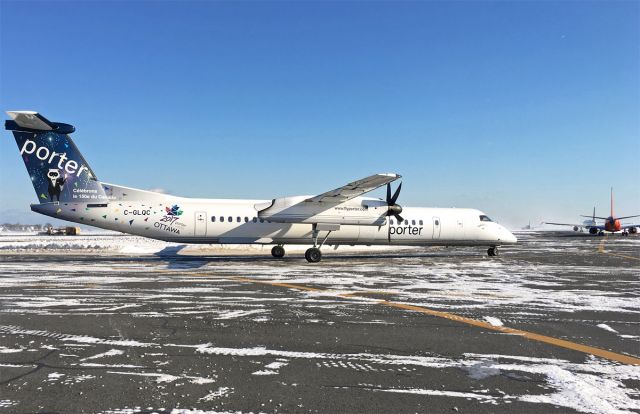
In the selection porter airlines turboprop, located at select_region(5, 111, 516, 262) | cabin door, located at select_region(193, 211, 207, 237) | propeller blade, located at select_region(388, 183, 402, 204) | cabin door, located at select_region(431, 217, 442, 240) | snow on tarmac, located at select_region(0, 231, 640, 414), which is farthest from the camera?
cabin door, located at select_region(431, 217, 442, 240)

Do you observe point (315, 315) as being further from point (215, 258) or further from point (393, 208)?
point (215, 258)

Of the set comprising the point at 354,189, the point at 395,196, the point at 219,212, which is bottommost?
the point at 219,212

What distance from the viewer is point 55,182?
19.2m

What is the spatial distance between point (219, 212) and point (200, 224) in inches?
45.1

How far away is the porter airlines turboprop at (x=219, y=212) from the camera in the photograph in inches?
749

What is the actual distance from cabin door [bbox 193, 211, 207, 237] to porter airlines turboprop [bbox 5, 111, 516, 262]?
44 mm

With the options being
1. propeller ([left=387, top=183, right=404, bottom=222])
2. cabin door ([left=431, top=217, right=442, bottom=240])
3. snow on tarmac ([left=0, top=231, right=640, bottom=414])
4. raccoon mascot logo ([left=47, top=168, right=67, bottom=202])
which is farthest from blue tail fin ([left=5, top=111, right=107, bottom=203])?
cabin door ([left=431, top=217, right=442, bottom=240])

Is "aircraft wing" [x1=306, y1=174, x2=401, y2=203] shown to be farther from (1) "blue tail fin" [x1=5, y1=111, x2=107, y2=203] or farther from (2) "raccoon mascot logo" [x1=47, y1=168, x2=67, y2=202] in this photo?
(2) "raccoon mascot logo" [x1=47, y1=168, x2=67, y2=202]

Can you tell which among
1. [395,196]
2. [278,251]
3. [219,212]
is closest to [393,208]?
[395,196]

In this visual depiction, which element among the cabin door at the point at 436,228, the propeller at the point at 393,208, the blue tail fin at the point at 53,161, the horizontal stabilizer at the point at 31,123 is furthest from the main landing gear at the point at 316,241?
the horizontal stabilizer at the point at 31,123

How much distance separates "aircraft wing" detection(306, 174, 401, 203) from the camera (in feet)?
62.8

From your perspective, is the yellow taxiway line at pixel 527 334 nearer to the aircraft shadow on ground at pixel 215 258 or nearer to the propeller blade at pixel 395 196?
the aircraft shadow on ground at pixel 215 258

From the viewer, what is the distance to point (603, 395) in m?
4.30

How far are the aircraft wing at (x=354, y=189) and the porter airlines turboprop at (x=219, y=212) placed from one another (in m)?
0.05
